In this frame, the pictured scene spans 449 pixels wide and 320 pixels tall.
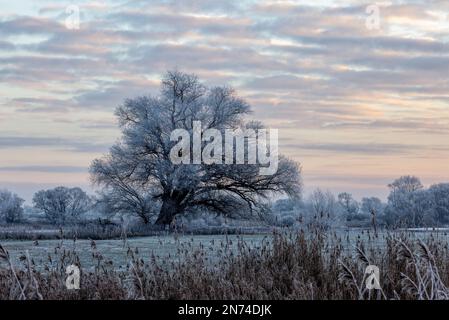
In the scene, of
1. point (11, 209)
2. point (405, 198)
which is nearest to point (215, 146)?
point (405, 198)

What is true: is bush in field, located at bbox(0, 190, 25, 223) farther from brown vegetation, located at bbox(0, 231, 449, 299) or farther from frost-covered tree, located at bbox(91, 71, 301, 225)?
brown vegetation, located at bbox(0, 231, 449, 299)

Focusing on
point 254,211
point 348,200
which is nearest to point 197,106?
point 254,211

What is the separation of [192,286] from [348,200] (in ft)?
140

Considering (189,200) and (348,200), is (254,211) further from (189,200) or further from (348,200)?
(348,200)

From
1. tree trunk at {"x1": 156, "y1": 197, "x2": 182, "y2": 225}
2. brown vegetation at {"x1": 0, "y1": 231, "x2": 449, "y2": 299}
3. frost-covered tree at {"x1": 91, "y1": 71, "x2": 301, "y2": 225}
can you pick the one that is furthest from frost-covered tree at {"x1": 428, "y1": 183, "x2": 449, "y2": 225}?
brown vegetation at {"x1": 0, "y1": 231, "x2": 449, "y2": 299}

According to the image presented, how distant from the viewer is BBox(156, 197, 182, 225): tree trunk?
4150 cm

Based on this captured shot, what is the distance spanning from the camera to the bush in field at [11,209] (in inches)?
2205

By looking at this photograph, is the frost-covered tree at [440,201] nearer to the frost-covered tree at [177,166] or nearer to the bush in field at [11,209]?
the frost-covered tree at [177,166]

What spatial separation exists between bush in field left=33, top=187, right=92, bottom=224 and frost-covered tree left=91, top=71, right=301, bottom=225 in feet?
61.6

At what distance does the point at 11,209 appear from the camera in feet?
189

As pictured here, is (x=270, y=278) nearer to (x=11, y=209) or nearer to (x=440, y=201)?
(x=440, y=201)

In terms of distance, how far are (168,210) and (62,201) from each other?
2211 cm

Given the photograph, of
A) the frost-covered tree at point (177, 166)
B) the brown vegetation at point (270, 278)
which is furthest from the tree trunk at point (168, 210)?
the brown vegetation at point (270, 278)
